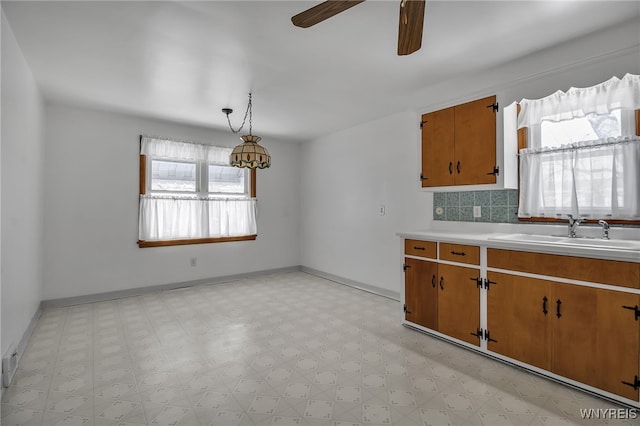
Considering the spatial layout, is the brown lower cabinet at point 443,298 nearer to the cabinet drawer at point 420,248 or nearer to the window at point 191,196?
the cabinet drawer at point 420,248

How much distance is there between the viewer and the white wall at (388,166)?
91.5 inches

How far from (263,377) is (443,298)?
5.35ft

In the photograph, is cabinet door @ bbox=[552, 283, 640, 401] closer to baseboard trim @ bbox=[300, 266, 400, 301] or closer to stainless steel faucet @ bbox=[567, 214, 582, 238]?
stainless steel faucet @ bbox=[567, 214, 582, 238]

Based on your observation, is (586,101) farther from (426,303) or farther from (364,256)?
(364,256)

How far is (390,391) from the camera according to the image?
206 cm

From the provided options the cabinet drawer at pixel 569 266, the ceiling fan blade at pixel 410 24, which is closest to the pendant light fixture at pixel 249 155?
the ceiling fan blade at pixel 410 24

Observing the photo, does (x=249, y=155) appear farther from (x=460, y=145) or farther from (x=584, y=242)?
(x=584, y=242)

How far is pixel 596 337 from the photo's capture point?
77.4 inches

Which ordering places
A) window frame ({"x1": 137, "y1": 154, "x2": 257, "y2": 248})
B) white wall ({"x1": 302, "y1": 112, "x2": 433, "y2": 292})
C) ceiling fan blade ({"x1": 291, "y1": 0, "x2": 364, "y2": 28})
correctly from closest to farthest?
ceiling fan blade ({"x1": 291, "y1": 0, "x2": 364, "y2": 28}) → white wall ({"x1": 302, "y1": 112, "x2": 433, "y2": 292}) → window frame ({"x1": 137, "y1": 154, "x2": 257, "y2": 248})

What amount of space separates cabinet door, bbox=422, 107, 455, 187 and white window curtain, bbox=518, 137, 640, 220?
61cm

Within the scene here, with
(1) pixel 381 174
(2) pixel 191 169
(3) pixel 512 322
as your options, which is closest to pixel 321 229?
(1) pixel 381 174

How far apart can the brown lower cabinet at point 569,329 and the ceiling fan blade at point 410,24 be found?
1.78 meters

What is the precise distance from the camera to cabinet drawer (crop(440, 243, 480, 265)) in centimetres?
258

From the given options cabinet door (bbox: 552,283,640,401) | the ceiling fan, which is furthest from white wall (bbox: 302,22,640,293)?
the ceiling fan
